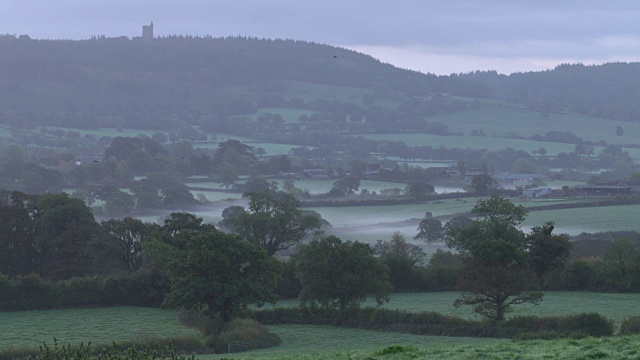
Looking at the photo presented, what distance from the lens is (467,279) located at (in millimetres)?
44781

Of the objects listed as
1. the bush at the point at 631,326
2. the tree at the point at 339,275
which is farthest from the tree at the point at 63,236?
the bush at the point at 631,326

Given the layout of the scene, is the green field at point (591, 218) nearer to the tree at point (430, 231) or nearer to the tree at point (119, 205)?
the tree at point (430, 231)

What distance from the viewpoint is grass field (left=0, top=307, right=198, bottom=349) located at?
1571 inches

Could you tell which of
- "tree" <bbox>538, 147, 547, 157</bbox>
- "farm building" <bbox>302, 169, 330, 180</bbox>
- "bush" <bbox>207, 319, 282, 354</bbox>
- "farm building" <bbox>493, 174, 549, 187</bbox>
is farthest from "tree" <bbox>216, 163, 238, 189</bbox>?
"bush" <bbox>207, 319, 282, 354</bbox>

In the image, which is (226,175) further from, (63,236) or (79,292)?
(79,292)

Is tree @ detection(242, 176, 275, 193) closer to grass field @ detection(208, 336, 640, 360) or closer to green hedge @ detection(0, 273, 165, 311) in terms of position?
green hedge @ detection(0, 273, 165, 311)

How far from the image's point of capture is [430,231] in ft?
293

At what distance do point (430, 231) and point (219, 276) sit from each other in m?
47.7

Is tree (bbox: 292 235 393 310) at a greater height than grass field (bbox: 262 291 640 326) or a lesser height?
greater

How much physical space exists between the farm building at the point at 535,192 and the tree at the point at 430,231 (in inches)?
1130

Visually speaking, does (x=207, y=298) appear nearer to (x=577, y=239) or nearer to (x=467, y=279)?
(x=467, y=279)

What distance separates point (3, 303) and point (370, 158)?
487 ft

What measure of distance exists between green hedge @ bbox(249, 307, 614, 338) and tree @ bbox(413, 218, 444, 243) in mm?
43358

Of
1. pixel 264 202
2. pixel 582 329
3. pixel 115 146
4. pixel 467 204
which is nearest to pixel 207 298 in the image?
pixel 582 329
